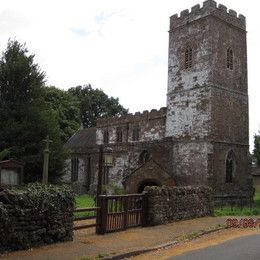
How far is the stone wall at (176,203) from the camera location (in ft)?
55.0

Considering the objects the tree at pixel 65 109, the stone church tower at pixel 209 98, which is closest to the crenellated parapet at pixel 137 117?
the stone church tower at pixel 209 98

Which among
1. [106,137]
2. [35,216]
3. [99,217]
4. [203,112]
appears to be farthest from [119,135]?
[35,216]

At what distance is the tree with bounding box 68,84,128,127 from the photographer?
239ft

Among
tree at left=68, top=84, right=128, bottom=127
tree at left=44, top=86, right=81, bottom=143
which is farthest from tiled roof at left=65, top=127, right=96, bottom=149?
tree at left=68, top=84, right=128, bottom=127

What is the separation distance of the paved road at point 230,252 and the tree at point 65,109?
4812 cm

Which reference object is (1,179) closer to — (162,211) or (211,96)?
(162,211)

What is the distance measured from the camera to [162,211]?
678 inches

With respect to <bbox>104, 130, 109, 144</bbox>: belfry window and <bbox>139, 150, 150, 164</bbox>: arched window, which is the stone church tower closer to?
<bbox>139, 150, 150, 164</bbox>: arched window

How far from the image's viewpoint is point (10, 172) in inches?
928

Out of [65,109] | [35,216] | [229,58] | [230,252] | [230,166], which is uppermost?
[229,58]

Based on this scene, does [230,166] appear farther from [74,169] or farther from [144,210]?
[74,169]

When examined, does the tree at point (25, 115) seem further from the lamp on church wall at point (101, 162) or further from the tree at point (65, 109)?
the tree at point (65, 109)

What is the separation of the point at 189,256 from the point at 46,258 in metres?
3.57

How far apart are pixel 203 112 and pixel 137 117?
413 inches
